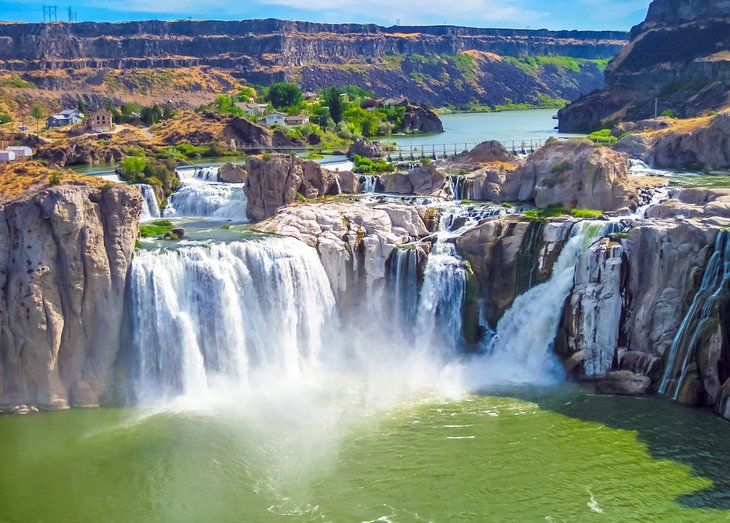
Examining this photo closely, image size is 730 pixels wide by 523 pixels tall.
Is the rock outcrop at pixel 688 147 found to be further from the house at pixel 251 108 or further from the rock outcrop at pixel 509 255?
the house at pixel 251 108

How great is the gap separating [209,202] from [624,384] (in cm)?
2666

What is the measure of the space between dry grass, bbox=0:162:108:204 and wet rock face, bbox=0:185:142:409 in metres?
1.18

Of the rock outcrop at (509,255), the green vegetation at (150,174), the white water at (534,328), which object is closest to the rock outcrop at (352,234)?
the rock outcrop at (509,255)

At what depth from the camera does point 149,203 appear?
48156mm

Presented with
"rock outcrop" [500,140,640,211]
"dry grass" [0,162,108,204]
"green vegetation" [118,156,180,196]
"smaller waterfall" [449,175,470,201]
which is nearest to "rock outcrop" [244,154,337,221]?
"green vegetation" [118,156,180,196]

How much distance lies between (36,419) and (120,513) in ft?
24.7

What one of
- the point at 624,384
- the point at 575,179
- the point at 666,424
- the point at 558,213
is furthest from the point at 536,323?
the point at 575,179

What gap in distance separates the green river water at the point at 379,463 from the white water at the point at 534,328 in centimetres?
289

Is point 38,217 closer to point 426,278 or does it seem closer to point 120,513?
point 120,513

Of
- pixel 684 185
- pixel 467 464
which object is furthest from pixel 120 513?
pixel 684 185

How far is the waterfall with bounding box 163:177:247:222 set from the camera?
47781 mm

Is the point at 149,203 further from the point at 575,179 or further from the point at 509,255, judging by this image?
the point at 575,179

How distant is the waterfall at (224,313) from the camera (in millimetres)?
32938

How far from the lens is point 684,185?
4788 cm
